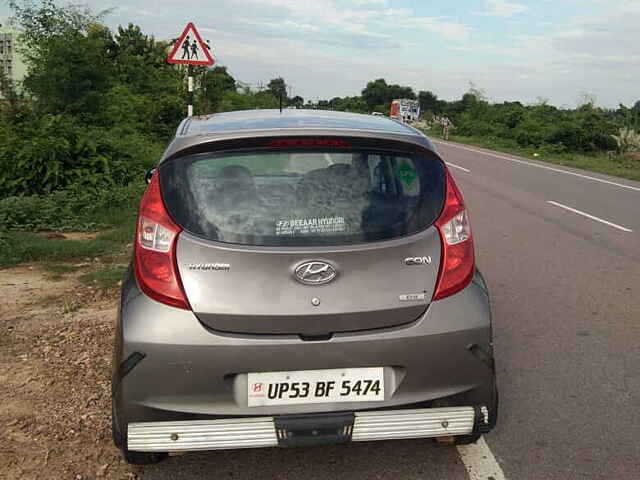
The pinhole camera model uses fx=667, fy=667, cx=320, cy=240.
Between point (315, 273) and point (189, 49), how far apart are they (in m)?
10.2

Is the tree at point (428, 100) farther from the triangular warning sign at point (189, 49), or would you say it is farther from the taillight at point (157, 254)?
the taillight at point (157, 254)

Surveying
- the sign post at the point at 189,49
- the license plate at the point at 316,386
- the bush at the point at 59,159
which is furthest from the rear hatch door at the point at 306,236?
the sign post at the point at 189,49

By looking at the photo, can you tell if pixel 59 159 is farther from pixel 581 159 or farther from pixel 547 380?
pixel 581 159

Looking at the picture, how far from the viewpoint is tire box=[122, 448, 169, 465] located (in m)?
2.81

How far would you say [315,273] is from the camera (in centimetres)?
262

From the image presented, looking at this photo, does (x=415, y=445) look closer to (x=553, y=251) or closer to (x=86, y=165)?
(x=553, y=251)

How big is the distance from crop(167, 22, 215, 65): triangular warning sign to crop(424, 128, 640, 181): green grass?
1221cm

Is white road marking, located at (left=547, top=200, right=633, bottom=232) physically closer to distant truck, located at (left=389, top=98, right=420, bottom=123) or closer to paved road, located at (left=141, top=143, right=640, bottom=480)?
paved road, located at (left=141, top=143, right=640, bottom=480)

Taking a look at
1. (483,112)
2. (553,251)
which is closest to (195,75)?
(553,251)

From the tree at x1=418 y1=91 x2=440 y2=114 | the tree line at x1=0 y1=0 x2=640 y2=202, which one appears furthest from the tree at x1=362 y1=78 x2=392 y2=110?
the tree line at x1=0 y1=0 x2=640 y2=202

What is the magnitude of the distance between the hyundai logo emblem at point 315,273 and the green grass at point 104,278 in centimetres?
357

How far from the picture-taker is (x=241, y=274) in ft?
8.48

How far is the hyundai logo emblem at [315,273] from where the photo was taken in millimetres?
2611

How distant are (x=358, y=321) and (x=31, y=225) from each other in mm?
6462
